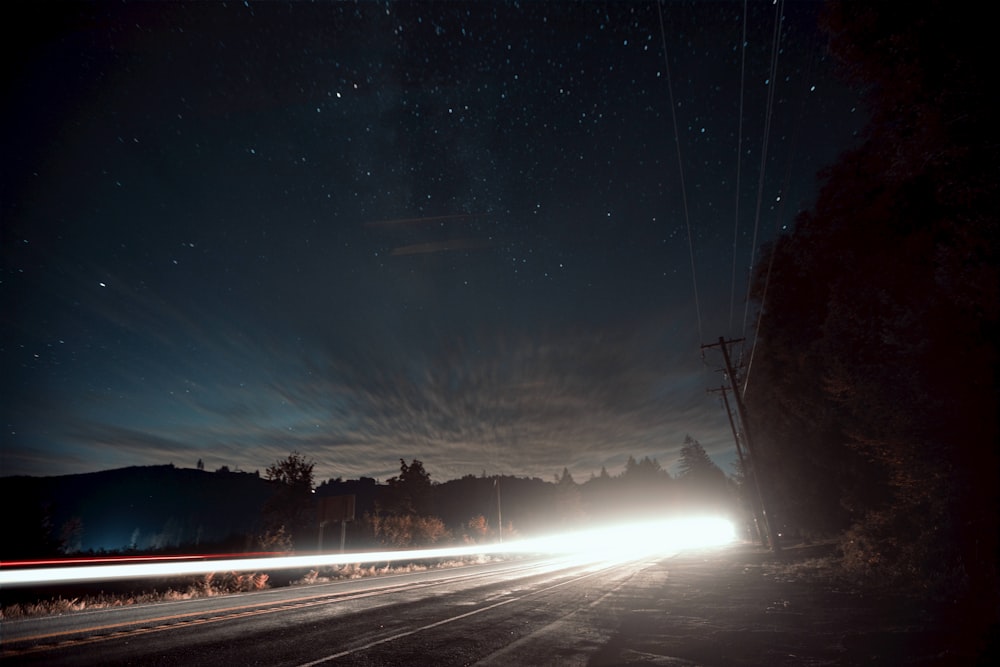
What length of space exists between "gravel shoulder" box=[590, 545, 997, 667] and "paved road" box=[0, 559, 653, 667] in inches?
25.4

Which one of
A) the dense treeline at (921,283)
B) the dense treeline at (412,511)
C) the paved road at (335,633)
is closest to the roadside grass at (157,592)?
the paved road at (335,633)

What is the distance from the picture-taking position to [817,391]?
17.0 m

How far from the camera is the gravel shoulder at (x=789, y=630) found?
16.9 ft

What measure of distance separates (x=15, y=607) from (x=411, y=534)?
48.4m

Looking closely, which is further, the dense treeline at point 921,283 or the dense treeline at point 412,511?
the dense treeline at point 412,511

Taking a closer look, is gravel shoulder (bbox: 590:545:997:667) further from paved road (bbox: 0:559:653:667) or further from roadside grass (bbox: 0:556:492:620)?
roadside grass (bbox: 0:556:492:620)

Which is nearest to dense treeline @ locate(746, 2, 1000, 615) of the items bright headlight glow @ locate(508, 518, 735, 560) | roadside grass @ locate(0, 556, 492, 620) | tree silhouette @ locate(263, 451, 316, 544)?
roadside grass @ locate(0, 556, 492, 620)

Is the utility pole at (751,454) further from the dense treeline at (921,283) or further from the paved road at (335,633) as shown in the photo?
the paved road at (335,633)

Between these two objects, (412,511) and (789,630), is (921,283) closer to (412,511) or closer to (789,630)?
(789,630)

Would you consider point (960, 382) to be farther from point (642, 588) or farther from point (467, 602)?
point (467, 602)

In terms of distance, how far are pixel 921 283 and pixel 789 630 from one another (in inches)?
314

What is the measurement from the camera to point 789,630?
21.4ft

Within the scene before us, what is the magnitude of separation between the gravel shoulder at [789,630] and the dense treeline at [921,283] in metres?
2.05

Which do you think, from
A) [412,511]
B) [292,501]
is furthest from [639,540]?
[292,501]
